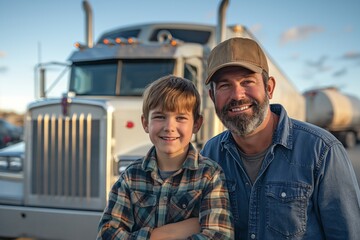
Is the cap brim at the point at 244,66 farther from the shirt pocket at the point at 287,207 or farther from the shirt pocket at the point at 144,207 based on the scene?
the shirt pocket at the point at 144,207

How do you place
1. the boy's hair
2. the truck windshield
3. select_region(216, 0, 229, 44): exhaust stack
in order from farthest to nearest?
the truck windshield, select_region(216, 0, 229, 44): exhaust stack, the boy's hair

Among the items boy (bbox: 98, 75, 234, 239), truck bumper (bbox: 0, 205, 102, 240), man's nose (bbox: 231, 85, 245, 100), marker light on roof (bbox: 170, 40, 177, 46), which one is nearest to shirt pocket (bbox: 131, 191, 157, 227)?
boy (bbox: 98, 75, 234, 239)

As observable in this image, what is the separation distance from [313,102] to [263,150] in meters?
15.7

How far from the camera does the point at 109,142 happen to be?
13.0 ft

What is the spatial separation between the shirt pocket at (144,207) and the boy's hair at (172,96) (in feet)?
1.57

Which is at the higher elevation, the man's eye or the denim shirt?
the man's eye

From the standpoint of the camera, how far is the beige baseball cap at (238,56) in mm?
2148

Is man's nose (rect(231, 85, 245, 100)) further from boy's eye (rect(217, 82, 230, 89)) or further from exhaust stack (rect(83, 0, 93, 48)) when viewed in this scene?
exhaust stack (rect(83, 0, 93, 48))

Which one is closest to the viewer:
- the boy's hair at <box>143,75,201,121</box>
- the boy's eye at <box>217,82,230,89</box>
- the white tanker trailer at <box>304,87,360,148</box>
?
the boy's hair at <box>143,75,201,121</box>

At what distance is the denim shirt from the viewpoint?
6.38 feet

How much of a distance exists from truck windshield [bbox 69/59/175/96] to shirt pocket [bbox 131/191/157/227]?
122 inches

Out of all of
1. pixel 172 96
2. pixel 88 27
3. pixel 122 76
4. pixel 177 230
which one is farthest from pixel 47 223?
pixel 88 27

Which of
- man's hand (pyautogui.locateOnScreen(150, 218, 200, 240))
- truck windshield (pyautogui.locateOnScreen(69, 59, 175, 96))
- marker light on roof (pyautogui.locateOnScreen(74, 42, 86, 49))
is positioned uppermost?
marker light on roof (pyautogui.locateOnScreen(74, 42, 86, 49))

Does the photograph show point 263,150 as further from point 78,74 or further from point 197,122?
point 78,74
